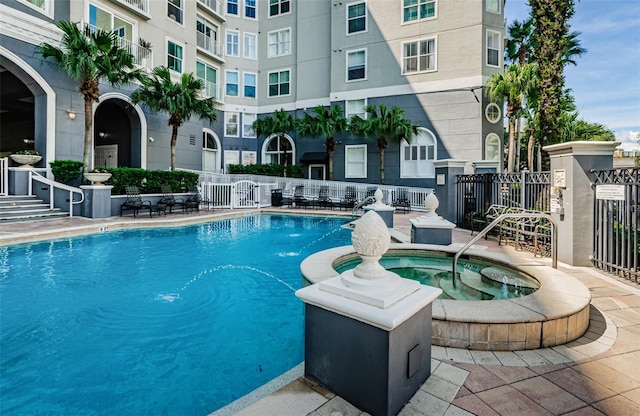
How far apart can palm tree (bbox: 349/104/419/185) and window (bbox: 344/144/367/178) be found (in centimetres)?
137

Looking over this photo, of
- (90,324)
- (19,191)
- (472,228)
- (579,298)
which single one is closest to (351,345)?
(579,298)

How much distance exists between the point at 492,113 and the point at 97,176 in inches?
729

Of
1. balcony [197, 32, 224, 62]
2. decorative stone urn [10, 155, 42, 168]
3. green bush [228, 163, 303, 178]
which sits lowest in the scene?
decorative stone urn [10, 155, 42, 168]

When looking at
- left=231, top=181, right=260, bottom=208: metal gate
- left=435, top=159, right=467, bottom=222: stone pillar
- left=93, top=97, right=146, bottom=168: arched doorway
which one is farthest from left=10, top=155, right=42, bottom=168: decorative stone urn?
left=435, top=159, right=467, bottom=222: stone pillar

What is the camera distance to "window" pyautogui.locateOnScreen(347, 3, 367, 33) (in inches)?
815

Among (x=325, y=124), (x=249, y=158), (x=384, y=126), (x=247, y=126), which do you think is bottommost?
(x=249, y=158)

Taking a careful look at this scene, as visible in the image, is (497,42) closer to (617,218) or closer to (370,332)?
(617,218)

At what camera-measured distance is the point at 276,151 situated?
79.0 ft

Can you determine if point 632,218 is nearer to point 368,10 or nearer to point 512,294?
point 512,294

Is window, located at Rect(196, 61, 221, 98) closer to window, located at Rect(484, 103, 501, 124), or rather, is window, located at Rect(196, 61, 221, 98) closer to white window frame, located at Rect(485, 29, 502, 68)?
white window frame, located at Rect(485, 29, 502, 68)

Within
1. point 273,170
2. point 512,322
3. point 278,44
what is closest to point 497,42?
point 278,44

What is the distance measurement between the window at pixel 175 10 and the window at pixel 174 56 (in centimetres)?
141

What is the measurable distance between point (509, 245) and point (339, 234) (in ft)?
15.4

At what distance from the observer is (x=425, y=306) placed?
231 cm
